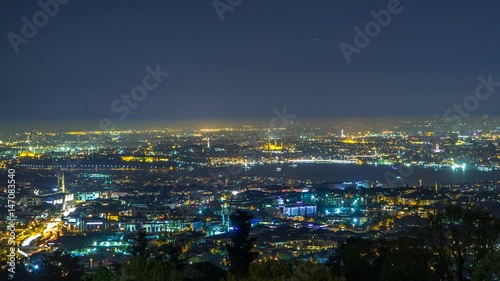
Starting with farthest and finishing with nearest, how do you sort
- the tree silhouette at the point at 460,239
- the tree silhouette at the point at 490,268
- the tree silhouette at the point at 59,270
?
1. the tree silhouette at the point at 59,270
2. the tree silhouette at the point at 460,239
3. the tree silhouette at the point at 490,268

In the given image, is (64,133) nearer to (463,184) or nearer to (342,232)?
(463,184)

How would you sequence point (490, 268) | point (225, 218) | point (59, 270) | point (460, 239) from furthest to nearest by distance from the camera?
point (225, 218) → point (59, 270) → point (460, 239) → point (490, 268)

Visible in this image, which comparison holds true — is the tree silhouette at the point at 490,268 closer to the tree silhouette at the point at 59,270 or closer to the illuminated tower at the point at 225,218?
the tree silhouette at the point at 59,270

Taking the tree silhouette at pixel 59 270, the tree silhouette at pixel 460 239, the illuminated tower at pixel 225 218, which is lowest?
the illuminated tower at pixel 225 218

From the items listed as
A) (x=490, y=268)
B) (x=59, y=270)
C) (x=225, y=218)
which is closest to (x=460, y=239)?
(x=490, y=268)

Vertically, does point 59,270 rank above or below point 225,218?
above

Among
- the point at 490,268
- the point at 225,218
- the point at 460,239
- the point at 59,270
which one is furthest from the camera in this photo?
the point at 225,218

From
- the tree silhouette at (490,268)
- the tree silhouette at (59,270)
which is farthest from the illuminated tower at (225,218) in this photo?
the tree silhouette at (490,268)

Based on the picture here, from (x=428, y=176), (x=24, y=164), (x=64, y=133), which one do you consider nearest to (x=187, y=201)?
(x=24, y=164)

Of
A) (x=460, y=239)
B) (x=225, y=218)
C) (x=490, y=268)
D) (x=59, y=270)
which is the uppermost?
(x=490, y=268)

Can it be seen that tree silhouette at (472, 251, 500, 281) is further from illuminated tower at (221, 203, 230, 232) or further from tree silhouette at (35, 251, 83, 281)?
illuminated tower at (221, 203, 230, 232)

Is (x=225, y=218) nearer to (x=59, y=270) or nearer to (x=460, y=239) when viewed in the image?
(x=59, y=270)
